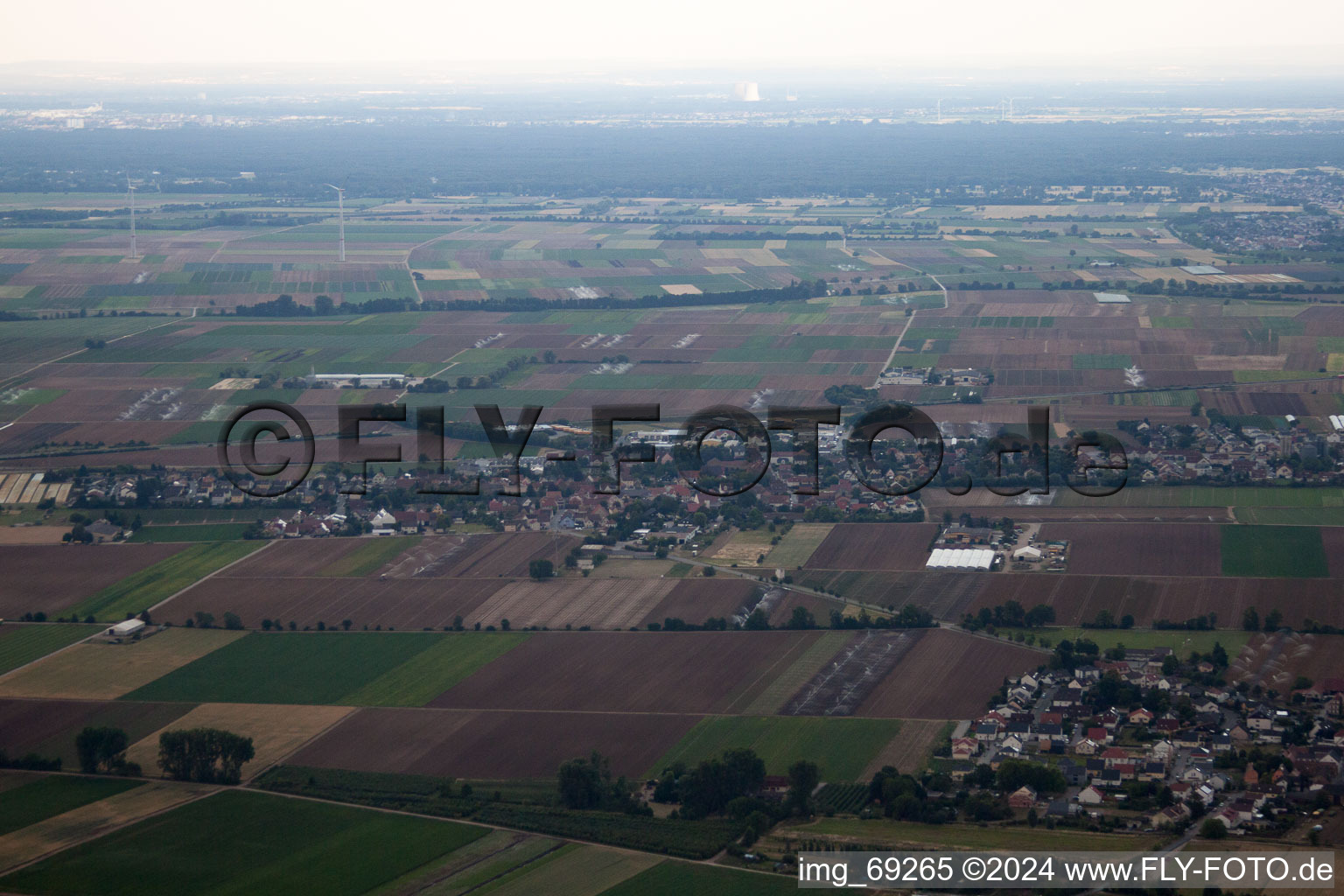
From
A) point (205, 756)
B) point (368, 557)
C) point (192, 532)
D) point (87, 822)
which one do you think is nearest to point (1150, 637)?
point (368, 557)

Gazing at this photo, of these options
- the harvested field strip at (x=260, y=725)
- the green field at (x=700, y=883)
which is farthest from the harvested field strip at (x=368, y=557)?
the green field at (x=700, y=883)

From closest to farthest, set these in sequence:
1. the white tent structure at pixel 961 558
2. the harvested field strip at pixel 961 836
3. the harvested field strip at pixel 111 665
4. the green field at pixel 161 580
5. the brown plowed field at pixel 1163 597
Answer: the harvested field strip at pixel 961 836 → the harvested field strip at pixel 111 665 → the brown plowed field at pixel 1163 597 → the green field at pixel 161 580 → the white tent structure at pixel 961 558

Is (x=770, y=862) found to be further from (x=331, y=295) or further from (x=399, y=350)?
(x=331, y=295)

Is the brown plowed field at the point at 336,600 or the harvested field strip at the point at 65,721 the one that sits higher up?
the brown plowed field at the point at 336,600

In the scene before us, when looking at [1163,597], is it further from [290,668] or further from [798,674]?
[290,668]

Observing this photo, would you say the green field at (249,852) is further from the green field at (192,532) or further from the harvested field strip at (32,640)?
the green field at (192,532)
